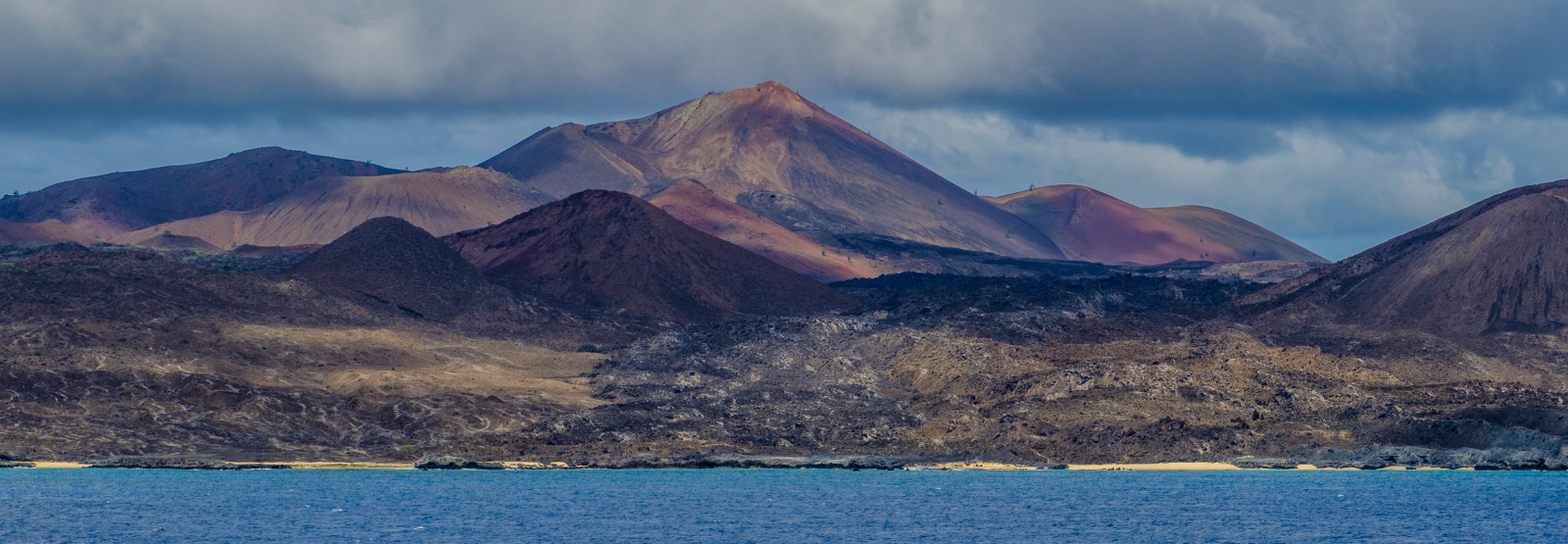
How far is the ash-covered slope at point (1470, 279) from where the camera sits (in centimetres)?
12406

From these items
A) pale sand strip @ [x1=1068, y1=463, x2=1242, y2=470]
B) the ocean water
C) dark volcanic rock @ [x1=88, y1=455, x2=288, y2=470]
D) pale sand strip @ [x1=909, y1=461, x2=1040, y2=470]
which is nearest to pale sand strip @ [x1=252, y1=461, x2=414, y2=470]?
the ocean water

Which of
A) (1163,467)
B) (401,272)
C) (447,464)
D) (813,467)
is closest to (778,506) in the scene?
(813,467)

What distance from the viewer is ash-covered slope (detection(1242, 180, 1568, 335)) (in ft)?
407

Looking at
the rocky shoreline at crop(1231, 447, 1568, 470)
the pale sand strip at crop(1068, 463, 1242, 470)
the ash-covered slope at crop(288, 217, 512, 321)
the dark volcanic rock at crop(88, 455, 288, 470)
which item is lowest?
the dark volcanic rock at crop(88, 455, 288, 470)

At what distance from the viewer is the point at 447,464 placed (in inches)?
3686

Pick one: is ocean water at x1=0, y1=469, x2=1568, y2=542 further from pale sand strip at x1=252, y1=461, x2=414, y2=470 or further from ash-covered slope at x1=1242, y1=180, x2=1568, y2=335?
ash-covered slope at x1=1242, y1=180, x2=1568, y2=335

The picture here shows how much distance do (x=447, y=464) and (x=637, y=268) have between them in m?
64.0

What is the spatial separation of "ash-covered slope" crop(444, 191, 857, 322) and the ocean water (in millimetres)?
55770

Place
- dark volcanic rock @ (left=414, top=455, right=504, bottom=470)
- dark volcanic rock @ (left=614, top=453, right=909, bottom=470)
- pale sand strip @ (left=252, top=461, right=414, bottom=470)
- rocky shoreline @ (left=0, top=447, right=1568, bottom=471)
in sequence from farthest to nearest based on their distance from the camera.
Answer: dark volcanic rock @ (left=614, top=453, right=909, bottom=470) < dark volcanic rock @ (left=414, top=455, right=504, bottom=470) < pale sand strip @ (left=252, top=461, right=414, bottom=470) < rocky shoreline @ (left=0, top=447, right=1568, bottom=471)

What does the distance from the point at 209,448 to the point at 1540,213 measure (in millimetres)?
98989

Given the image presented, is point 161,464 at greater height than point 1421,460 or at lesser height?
lesser

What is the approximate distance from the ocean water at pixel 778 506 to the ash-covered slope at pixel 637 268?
183ft

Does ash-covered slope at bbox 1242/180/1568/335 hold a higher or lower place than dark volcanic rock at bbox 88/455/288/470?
higher

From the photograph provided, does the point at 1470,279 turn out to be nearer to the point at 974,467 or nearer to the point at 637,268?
the point at 974,467
